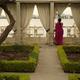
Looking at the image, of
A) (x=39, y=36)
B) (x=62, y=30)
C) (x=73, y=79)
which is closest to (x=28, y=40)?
(x=39, y=36)

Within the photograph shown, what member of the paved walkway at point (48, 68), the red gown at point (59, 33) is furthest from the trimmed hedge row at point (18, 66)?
the red gown at point (59, 33)

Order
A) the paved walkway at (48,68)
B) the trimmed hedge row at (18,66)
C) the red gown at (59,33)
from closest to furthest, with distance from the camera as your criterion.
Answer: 1. the paved walkway at (48,68)
2. the trimmed hedge row at (18,66)
3. the red gown at (59,33)

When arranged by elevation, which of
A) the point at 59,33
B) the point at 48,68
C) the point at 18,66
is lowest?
the point at 48,68

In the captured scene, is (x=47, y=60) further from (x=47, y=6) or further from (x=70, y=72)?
(x=47, y=6)

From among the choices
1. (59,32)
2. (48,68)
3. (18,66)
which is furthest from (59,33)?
(18,66)

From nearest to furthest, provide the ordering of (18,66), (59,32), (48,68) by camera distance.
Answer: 1. (18,66)
2. (48,68)
3. (59,32)

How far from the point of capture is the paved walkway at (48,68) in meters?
13.5

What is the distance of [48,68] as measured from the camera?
15.2m

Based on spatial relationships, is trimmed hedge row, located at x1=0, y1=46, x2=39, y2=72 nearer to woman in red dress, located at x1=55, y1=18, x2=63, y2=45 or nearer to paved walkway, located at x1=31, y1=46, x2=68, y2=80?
paved walkway, located at x1=31, y1=46, x2=68, y2=80

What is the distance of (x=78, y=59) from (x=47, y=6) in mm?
7591

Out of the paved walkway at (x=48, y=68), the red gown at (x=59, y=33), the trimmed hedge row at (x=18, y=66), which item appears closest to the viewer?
the paved walkway at (x=48, y=68)

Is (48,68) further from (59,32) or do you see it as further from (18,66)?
(59,32)

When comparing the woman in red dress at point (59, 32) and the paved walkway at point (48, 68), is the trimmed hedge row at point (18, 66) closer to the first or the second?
the paved walkway at point (48, 68)

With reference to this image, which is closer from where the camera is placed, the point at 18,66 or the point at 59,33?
the point at 18,66
